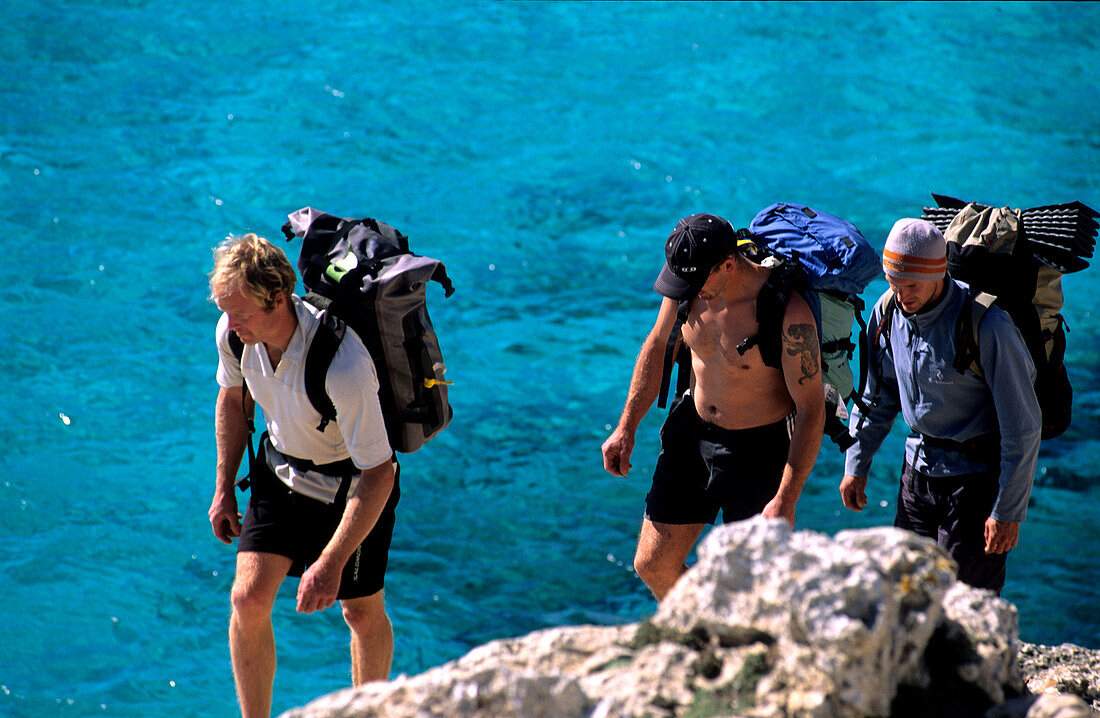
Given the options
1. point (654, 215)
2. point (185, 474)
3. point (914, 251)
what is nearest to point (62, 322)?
point (185, 474)

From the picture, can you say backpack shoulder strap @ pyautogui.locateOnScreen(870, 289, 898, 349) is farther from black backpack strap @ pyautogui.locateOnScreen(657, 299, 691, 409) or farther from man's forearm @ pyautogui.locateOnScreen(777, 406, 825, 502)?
black backpack strap @ pyautogui.locateOnScreen(657, 299, 691, 409)

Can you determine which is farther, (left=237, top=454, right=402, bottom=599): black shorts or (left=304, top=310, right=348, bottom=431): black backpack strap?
(left=237, top=454, right=402, bottom=599): black shorts

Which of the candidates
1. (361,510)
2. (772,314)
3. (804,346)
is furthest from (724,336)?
(361,510)

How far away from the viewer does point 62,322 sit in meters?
9.27

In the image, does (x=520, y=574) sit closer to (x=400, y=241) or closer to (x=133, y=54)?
(x=400, y=241)

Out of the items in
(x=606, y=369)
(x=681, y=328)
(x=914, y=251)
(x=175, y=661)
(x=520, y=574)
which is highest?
(x=914, y=251)

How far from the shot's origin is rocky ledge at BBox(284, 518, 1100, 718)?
2043 millimetres

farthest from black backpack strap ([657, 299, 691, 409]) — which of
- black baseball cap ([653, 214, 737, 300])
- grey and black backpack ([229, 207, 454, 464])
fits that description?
grey and black backpack ([229, 207, 454, 464])

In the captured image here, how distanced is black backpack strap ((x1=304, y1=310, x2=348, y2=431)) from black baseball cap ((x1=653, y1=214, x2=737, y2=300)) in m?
1.22

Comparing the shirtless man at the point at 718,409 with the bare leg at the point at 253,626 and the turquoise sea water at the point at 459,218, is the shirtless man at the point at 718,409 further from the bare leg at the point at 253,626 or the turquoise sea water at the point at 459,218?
the turquoise sea water at the point at 459,218

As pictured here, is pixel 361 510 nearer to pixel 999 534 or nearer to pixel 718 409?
pixel 718 409

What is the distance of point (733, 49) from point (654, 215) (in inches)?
180

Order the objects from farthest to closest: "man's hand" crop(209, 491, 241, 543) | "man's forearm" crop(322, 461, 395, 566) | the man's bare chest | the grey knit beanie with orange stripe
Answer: the man's bare chest → "man's hand" crop(209, 491, 241, 543) → the grey knit beanie with orange stripe → "man's forearm" crop(322, 461, 395, 566)

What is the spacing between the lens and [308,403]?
3629 mm
